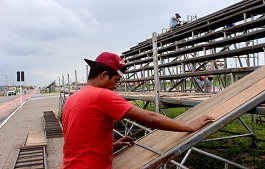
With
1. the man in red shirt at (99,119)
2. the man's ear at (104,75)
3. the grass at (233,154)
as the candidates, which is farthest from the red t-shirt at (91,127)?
the grass at (233,154)

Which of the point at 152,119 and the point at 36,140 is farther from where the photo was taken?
the point at 36,140

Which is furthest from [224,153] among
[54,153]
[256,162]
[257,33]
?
[54,153]

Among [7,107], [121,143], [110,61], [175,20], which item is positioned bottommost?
[7,107]

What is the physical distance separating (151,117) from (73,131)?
0.59 metres

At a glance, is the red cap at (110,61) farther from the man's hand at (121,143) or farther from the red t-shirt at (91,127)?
the man's hand at (121,143)

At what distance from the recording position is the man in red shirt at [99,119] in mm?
1935

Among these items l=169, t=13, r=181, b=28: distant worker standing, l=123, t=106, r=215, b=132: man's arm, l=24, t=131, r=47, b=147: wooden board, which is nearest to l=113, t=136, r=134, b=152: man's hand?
l=123, t=106, r=215, b=132: man's arm

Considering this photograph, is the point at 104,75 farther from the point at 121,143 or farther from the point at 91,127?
the point at 121,143

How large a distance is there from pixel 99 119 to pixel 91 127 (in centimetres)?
8

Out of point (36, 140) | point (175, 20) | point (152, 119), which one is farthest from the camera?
point (175, 20)

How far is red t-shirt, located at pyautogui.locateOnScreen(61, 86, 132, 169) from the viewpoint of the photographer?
6.40 feet

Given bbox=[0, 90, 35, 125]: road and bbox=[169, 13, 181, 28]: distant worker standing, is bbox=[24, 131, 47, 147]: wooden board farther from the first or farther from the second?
bbox=[169, 13, 181, 28]: distant worker standing

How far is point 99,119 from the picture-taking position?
A: 78.9 inches

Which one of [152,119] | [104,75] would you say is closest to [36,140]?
[104,75]
